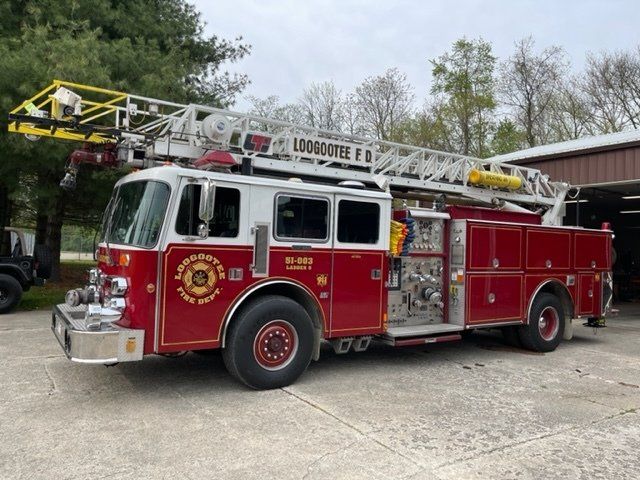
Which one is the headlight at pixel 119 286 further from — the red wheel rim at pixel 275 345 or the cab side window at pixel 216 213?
the red wheel rim at pixel 275 345

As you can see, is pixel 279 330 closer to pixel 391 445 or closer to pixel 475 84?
pixel 391 445

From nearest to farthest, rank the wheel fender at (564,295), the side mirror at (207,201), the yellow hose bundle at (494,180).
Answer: the side mirror at (207,201) → the wheel fender at (564,295) → the yellow hose bundle at (494,180)

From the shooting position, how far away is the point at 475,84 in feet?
91.9

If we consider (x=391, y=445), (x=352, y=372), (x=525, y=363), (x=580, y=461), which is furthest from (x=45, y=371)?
(x=525, y=363)

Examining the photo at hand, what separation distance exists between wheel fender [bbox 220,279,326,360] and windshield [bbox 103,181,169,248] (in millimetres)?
1088

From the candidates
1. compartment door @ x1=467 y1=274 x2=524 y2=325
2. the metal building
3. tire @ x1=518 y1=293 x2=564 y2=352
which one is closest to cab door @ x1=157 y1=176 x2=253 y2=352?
compartment door @ x1=467 y1=274 x2=524 y2=325

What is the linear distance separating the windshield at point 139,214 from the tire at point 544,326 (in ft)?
19.6

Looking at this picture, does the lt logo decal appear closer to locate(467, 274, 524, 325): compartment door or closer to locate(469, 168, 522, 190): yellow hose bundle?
locate(467, 274, 524, 325): compartment door

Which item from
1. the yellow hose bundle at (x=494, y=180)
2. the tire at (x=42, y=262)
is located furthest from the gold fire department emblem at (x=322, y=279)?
the tire at (x=42, y=262)

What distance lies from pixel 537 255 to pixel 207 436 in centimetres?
606

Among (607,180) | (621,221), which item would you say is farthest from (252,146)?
(621,221)

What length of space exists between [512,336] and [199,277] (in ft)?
18.7

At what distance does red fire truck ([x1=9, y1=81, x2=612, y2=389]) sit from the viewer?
5.18 meters

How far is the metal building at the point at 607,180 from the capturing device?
492 inches
